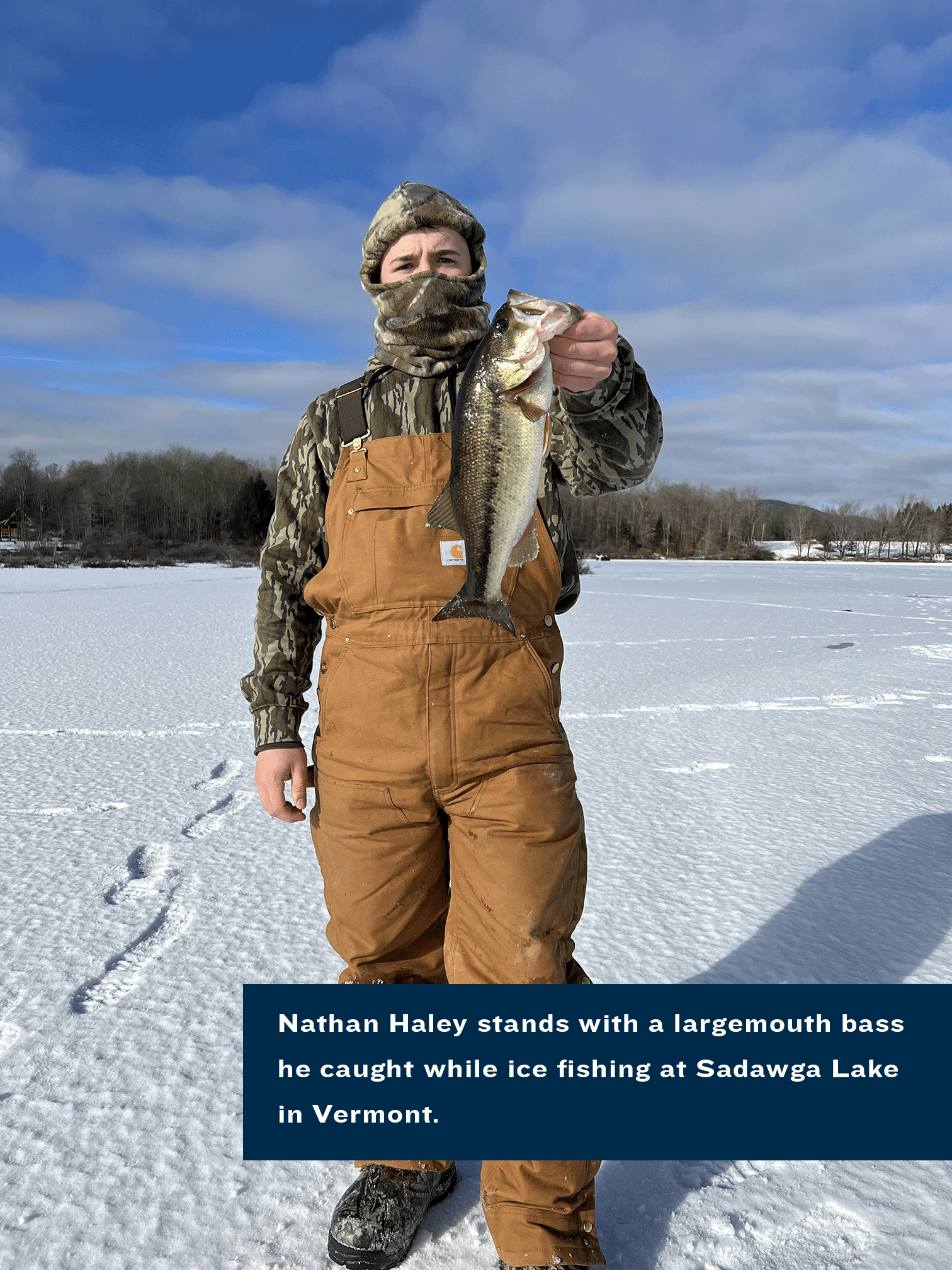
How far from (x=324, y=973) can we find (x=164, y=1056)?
55cm

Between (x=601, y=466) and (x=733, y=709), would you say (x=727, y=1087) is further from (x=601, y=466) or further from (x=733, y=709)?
(x=733, y=709)

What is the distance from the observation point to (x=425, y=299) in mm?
1919

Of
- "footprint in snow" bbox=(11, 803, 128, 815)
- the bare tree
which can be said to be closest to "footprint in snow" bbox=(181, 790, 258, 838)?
"footprint in snow" bbox=(11, 803, 128, 815)

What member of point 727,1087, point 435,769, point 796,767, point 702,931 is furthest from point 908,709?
Answer: point 435,769

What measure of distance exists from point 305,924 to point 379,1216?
52.0 inches

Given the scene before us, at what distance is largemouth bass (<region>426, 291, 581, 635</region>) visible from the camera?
1374 millimetres

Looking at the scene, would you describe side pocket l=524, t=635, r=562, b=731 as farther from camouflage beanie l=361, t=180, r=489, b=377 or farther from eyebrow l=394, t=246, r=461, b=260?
eyebrow l=394, t=246, r=461, b=260

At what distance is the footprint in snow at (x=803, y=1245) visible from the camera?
166 centimetres

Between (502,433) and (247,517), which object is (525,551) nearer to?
(502,433)

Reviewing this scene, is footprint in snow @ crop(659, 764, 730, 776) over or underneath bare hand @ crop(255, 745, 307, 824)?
underneath

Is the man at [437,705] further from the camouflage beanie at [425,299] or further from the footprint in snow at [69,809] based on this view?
the footprint in snow at [69,809]

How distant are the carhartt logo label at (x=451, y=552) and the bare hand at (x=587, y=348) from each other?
1.36 ft

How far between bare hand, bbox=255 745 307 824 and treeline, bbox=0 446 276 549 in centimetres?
6275

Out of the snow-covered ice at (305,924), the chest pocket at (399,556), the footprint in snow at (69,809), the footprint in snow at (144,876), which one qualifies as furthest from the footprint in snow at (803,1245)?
the footprint in snow at (69,809)
